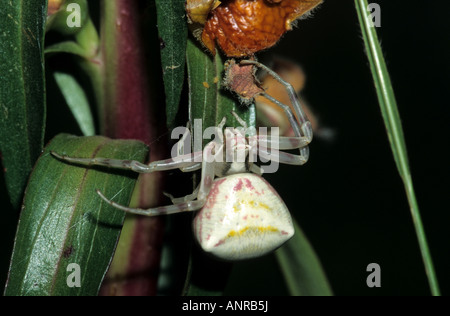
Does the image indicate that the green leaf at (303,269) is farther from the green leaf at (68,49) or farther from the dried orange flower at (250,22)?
the green leaf at (68,49)

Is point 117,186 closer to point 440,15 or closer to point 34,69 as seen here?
point 34,69

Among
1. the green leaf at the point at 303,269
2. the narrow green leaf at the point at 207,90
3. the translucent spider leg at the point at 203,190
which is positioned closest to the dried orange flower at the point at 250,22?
the narrow green leaf at the point at 207,90

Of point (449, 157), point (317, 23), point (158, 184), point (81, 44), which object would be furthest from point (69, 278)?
point (449, 157)

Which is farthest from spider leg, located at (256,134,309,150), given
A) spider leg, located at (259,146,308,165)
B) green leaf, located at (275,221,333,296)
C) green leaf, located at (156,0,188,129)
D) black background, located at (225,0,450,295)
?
black background, located at (225,0,450,295)

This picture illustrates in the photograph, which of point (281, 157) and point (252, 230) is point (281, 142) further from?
point (252, 230)

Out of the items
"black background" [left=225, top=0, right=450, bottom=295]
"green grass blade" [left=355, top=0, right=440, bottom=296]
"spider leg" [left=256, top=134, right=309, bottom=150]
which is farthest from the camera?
"black background" [left=225, top=0, right=450, bottom=295]

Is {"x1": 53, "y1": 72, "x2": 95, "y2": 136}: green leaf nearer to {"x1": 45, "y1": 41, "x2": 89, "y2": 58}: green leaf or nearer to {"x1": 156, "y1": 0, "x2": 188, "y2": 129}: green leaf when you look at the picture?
{"x1": 45, "y1": 41, "x2": 89, "y2": 58}: green leaf
